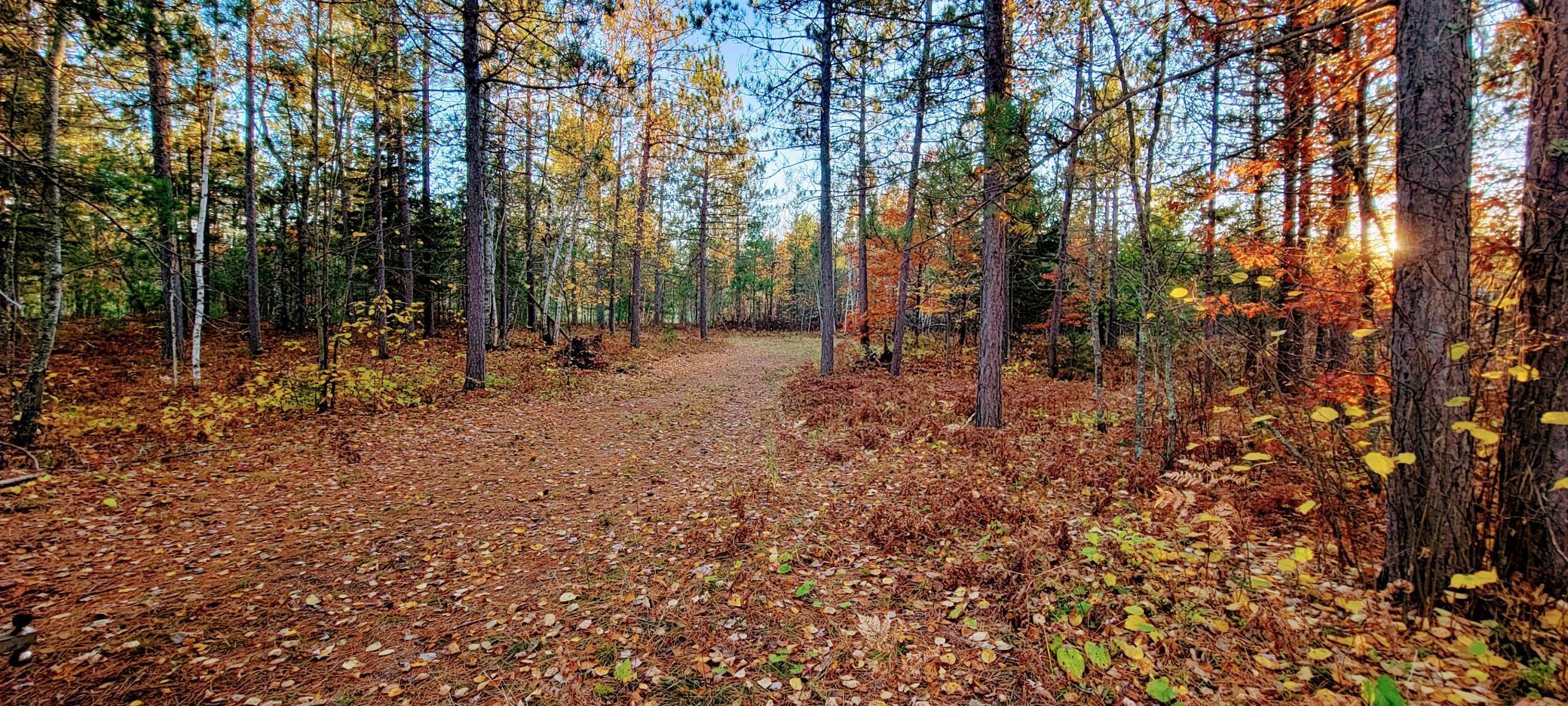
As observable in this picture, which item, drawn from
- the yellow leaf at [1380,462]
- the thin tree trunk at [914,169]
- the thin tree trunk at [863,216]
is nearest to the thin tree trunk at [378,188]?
the thin tree trunk at [914,169]

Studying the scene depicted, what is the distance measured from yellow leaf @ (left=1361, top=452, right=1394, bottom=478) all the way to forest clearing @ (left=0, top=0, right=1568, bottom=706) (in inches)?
0.8

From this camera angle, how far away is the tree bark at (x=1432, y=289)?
287cm

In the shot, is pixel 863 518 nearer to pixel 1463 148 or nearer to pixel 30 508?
pixel 1463 148

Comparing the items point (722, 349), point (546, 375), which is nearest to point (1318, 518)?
point (546, 375)

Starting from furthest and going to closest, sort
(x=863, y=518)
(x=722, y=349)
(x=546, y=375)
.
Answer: (x=722, y=349), (x=546, y=375), (x=863, y=518)

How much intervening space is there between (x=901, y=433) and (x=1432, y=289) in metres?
6.01

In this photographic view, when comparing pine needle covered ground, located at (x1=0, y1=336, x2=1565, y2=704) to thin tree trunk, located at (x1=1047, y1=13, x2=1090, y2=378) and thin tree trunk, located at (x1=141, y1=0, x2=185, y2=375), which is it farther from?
thin tree trunk, located at (x1=1047, y1=13, x2=1090, y2=378)

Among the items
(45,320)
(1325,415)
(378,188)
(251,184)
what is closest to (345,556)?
(45,320)

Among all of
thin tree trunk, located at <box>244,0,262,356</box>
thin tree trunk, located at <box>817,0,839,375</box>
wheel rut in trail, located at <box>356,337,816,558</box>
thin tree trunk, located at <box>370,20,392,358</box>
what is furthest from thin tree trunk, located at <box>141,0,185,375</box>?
thin tree trunk, located at <box>817,0,839,375</box>

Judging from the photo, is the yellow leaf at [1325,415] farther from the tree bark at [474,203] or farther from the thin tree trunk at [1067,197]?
the tree bark at [474,203]

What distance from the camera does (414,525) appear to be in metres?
5.54

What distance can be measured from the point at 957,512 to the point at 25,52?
9.83 metres

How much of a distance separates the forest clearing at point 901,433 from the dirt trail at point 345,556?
46 millimetres

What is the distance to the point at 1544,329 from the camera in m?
2.75
